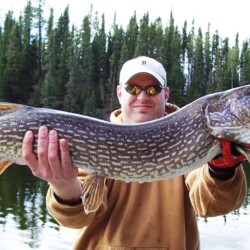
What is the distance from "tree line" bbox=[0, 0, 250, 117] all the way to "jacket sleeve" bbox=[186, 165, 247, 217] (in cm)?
3751

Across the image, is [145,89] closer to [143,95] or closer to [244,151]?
[143,95]

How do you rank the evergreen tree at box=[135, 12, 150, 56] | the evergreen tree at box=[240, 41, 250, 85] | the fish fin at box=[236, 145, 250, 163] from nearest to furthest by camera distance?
1. the fish fin at box=[236, 145, 250, 163]
2. the evergreen tree at box=[135, 12, 150, 56]
3. the evergreen tree at box=[240, 41, 250, 85]

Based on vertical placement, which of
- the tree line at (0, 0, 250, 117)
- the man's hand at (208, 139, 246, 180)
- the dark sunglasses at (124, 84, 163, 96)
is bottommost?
the man's hand at (208, 139, 246, 180)

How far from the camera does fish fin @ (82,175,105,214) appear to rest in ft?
10.1

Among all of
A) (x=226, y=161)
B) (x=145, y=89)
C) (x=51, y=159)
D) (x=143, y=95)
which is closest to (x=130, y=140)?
(x=51, y=159)

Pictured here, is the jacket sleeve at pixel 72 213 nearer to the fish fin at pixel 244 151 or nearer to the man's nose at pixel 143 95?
the man's nose at pixel 143 95

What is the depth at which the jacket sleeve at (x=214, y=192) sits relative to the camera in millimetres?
3152

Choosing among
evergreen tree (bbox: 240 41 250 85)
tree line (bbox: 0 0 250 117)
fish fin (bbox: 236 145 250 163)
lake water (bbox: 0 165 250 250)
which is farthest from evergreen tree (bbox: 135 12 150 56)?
fish fin (bbox: 236 145 250 163)

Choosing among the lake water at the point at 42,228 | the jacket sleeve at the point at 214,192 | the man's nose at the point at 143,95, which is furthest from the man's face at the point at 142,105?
the lake water at the point at 42,228

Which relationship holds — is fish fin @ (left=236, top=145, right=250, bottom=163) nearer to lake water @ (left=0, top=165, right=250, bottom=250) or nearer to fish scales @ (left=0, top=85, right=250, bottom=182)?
fish scales @ (left=0, top=85, right=250, bottom=182)

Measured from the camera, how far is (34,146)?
10.2 feet

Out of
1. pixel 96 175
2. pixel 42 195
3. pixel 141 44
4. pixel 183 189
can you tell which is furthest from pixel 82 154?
pixel 141 44

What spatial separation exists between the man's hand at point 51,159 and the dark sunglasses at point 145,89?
0.97m

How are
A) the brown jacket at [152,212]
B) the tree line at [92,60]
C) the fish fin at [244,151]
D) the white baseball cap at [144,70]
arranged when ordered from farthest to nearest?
the tree line at [92,60] < the white baseball cap at [144,70] < the brown jacket at [152,212] < the fish fin at [244,151]
